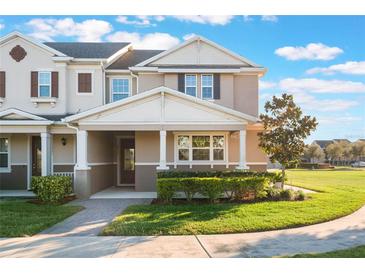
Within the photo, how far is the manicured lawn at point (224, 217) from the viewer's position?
8.80 meters

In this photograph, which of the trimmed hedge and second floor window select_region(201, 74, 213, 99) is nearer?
the trimmed hedge

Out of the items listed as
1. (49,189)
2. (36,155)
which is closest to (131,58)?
(36,155)

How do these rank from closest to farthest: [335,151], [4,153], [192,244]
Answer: [192,244] < [4,153] < [335,151]

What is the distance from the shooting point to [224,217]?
10133 millimetres

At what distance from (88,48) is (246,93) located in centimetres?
932

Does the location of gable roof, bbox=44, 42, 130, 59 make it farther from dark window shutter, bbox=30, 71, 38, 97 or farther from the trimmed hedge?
the trimmed hedge

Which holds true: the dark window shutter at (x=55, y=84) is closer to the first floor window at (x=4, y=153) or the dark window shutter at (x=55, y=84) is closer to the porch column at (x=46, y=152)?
the porch column at (x=46, y=152)

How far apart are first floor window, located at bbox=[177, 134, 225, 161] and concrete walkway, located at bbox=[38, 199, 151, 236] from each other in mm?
3713

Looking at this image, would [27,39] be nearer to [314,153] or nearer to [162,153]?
[162,153]

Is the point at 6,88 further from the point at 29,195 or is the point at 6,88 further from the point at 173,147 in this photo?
the point at 173,147

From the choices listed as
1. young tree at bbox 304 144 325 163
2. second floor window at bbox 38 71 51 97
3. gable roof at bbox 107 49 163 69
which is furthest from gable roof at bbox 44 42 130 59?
young tree at bbox 304 144 325 163

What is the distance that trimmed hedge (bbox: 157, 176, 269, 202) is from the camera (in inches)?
500

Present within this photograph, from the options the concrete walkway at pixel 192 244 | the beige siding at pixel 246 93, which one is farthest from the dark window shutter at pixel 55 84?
the concrete walkway at pixel 192 244

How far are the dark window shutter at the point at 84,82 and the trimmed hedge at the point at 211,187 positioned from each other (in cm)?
768
